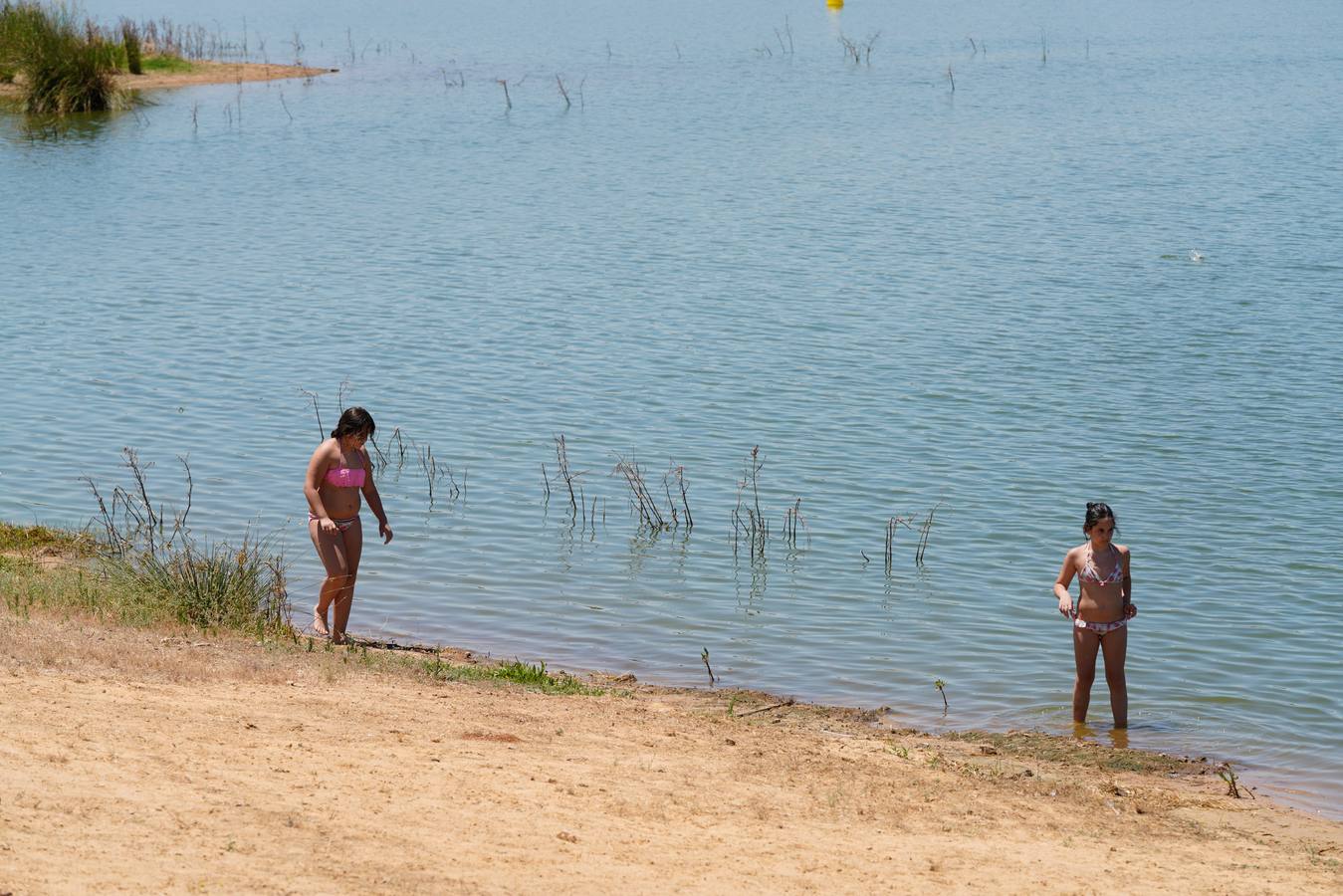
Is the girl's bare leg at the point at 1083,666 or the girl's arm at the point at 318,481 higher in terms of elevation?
the girl's arm at the point at 318,481

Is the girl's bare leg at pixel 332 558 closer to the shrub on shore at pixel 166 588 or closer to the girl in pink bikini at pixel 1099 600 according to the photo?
the shrub on shore at pixel 166 588

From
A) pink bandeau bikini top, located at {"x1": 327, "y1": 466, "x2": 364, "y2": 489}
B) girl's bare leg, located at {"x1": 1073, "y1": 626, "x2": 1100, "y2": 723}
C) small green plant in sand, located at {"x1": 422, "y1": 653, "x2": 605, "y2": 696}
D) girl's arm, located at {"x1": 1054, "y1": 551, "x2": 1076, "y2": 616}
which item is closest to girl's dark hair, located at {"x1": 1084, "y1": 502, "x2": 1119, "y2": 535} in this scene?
girl's arm, located at {"x1": 1054, "y1": 551, "x2": 1076, "y2": 616}

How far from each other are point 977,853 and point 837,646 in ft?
14.8

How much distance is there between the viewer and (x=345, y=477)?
35.0 feet

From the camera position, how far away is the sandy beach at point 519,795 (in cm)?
664

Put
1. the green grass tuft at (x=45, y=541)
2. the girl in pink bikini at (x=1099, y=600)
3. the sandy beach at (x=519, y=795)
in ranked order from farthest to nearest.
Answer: the green grass tuft at (x=45, y=541)
the girl in pink bikini at (x=1099, y=600)
the sandy beach at (x=519, y=795)

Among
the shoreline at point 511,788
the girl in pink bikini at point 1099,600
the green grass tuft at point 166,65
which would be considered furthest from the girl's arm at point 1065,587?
the green grass tuft at point 166,65

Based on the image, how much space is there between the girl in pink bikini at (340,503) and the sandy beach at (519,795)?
0.97 m

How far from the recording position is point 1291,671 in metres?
11.3

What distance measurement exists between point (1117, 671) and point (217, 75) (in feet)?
151

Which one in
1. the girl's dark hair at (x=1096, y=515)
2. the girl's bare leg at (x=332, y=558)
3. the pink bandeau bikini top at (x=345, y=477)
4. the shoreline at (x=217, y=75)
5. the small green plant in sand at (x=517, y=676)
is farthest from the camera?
the shoreline at (x=217, y=75)

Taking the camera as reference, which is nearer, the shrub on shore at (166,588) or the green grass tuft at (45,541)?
Answer: the shrub on shore at (166,588)

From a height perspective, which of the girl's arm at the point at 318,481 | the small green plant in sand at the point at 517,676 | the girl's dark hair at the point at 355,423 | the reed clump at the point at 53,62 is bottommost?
the small green plant in sand at the point at 517,676

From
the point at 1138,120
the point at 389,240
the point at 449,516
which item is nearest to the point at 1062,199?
the point at 1138,120
